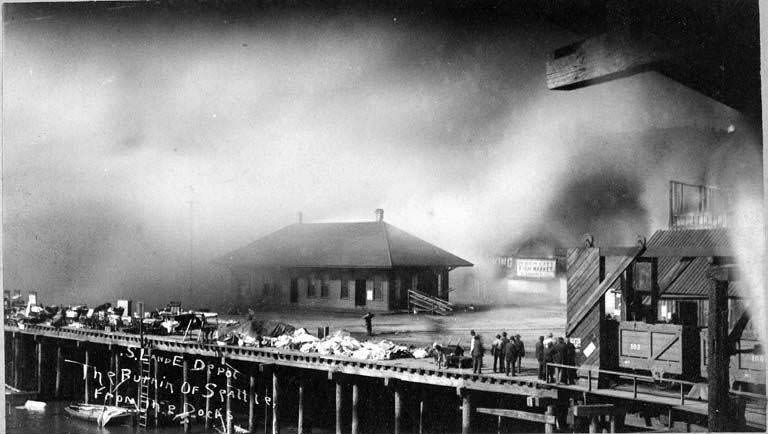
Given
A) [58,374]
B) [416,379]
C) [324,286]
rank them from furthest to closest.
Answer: [58,374] < [324,286] < [416,379]

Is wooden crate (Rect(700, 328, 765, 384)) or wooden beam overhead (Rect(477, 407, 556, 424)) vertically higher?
wooden crate (Rect(700, 328, 765, 384))

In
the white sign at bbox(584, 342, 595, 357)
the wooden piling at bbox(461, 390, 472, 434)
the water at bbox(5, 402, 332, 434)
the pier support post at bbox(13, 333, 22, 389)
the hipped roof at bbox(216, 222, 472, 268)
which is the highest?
the hipped roof at bbox(216, 222, 472, 268)

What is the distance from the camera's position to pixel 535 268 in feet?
69.4

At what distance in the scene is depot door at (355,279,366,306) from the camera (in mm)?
23969

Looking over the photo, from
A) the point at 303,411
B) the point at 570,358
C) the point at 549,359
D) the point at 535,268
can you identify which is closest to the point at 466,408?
the point at 549,359

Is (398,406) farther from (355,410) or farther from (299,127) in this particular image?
(299,127)

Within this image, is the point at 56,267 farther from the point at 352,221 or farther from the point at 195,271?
the point at 352,221

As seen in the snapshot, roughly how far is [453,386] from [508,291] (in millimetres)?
6050

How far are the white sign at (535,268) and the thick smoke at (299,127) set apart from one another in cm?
293

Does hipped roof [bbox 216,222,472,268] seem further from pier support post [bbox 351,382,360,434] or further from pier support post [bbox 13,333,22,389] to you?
pier support post [bbox 13,333,22,389]

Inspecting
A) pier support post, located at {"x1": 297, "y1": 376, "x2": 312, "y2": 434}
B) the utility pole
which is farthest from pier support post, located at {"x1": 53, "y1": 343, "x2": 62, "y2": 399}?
pier support post, located at {"x1": 297, "y1": 376, "x2": 312, "y2": 434}

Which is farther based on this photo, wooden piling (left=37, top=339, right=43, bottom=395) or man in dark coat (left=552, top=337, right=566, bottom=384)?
wooden piling (left=37, top=339, right=43, bottom=395)

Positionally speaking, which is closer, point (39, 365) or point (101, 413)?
point (101, 413)

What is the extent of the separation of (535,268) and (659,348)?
25.6 feet
